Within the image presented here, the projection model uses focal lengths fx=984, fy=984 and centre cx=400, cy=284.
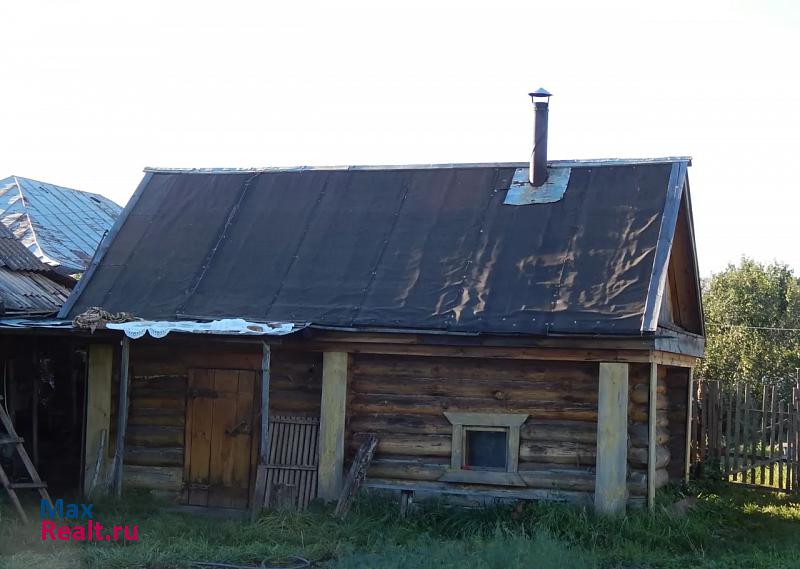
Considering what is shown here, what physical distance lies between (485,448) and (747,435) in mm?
5991

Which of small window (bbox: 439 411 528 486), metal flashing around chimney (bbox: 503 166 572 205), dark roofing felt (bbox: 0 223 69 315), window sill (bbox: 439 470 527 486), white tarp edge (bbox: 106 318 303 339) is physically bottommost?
window sill (bbox: 439 470 527 486)

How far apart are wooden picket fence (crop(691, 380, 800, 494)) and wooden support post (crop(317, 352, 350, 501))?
6.95 metres

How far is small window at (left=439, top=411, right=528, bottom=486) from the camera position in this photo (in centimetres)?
1206

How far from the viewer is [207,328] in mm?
11766

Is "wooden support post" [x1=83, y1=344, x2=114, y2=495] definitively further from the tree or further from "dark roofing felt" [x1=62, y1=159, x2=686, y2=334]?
the tree

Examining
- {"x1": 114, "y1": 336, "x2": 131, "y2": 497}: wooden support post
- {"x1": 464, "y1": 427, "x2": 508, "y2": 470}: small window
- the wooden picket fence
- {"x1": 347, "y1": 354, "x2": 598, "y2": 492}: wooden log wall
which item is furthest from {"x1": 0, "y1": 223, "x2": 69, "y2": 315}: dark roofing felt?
the wooden picket fence

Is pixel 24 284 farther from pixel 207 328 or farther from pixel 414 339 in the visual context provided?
pixel 414 339

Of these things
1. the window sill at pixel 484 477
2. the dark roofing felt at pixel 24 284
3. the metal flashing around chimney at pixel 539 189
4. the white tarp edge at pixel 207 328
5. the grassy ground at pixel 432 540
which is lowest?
the grassy ground at pixel 432 540

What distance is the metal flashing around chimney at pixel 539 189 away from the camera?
14005mm

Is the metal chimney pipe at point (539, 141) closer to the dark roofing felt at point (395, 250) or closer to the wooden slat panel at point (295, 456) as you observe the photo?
the dark roofing felt at point (395, 250)

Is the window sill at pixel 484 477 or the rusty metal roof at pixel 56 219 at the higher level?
the rusty metal roof at pixel 56 219

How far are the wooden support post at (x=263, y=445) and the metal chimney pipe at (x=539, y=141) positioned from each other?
4836mm

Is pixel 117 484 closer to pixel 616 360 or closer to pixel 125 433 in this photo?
pixel 125 433

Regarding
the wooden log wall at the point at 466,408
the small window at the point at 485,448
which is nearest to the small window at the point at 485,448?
the small window at the point at 485,448
